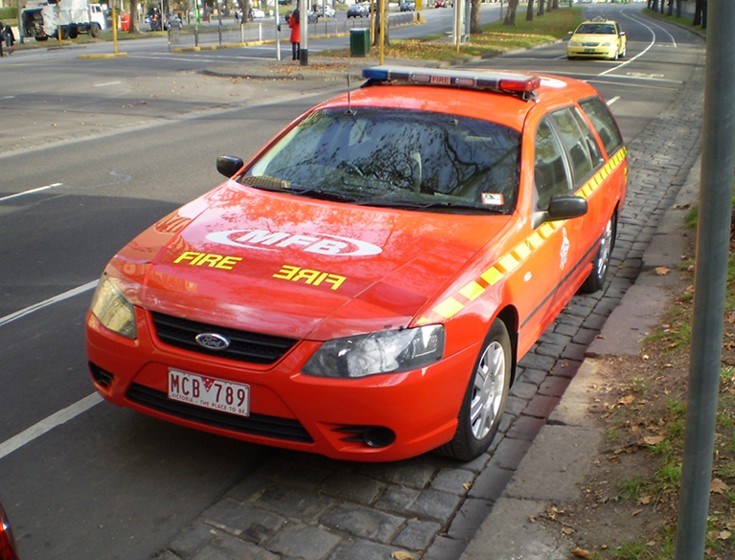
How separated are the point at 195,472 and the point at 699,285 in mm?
2795

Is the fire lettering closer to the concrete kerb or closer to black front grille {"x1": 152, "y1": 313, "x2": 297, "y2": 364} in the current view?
black front grille {"x1": 152, "y1": 313, "x2": 297, "y2": 364}

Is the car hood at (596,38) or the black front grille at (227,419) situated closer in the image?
the black front grille at (227,419)

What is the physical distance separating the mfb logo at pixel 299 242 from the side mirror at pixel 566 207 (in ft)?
4.00

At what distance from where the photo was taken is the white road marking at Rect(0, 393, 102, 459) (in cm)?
462

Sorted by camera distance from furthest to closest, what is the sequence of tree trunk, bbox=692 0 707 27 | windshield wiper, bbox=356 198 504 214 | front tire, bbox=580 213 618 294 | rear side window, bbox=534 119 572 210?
tree trunk, bbox=692 0 707 27
front tire, bbox=580 213 618 294
rear side window, bbox=534 119 572 210
windshield wiper, bbox=356 198 504 214

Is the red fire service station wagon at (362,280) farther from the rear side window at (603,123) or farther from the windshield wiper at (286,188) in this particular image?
the rear side window at (603,123)

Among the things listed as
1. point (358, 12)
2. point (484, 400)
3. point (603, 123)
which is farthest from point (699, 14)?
point (484, 400)

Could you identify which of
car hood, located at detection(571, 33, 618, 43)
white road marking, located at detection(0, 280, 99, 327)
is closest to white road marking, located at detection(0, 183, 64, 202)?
A: white road marking, located at detection(0, 280, 99, 327)

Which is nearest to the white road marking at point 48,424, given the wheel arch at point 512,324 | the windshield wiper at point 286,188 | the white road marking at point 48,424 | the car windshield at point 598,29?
the white road marking at point 48,424

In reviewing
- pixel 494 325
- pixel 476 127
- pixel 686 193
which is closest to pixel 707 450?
pixel 494 325

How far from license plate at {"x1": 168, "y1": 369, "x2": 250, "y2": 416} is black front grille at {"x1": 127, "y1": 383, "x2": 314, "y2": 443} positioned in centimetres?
4

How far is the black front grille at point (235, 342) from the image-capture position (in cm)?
394

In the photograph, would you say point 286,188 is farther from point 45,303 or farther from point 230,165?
point 45,303

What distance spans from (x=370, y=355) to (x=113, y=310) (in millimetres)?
1274
